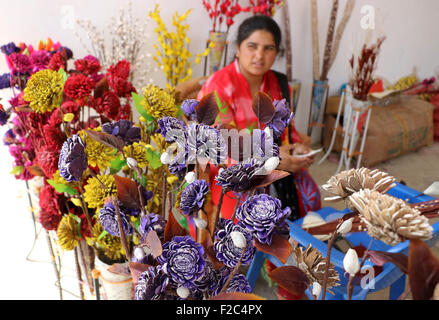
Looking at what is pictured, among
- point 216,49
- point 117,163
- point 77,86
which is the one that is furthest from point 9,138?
point 216,49

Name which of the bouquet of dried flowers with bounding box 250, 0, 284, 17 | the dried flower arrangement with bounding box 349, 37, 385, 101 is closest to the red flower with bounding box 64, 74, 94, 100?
the bouquet of dried flowers with bounding box 250, 0, 284, 17

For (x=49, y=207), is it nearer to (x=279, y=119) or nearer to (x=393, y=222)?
(x=279, y=119)

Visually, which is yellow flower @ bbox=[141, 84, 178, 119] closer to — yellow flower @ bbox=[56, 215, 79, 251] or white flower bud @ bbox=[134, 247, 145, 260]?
white flower bud @ bbox=[134, 247, 145, 260]

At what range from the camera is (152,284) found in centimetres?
→ 40

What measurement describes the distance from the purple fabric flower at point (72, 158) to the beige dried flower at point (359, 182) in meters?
0.32

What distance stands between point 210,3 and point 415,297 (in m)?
2.15

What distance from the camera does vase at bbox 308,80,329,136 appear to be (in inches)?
108

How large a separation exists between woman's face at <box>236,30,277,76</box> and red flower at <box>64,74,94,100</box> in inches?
36.4

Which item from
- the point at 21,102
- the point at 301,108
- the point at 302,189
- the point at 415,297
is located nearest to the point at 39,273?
the point at 21,102

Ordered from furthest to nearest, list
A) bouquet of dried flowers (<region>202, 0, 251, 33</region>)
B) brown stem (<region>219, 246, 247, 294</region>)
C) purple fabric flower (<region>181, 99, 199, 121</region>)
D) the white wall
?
bouquet of dried flowers (<region>202, 0, 251, 33</region>) → the white wall → purple fabric flower (<region>181, 99, 199, 121</region>) → brown stem (<region>219, 246, 247, 294</region>)

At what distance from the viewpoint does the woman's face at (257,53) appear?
149 cm

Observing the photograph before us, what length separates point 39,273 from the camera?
5.29ft

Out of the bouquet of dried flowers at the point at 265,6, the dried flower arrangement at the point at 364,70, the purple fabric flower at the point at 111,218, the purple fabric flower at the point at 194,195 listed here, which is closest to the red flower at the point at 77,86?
the purple fabric flower at the point at 111,218
